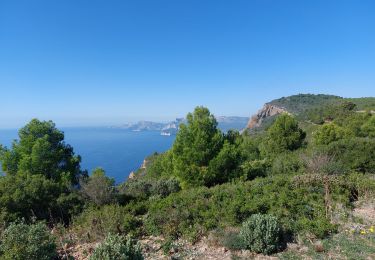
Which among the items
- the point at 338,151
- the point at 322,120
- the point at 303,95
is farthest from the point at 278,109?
the point at 338,151

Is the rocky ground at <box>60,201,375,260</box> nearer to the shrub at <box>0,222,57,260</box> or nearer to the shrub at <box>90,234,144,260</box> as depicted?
the shrub at <box>0,222,57,260</box>

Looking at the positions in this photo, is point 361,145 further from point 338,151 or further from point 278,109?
point 278,109

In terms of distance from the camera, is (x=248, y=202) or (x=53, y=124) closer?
(x=248, y=202)

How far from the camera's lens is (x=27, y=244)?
17.5 ft

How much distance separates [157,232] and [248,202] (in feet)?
9.71

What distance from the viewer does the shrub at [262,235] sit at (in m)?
6.34

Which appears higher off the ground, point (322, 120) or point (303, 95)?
point (303, 95)

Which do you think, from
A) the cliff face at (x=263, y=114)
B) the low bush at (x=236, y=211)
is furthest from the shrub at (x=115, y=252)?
the cliff face at (x=263, y=114)

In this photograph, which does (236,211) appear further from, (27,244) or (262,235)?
(27,244)

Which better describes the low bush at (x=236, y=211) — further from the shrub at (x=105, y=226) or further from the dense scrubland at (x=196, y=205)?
the shrub at (x=105, y=226)

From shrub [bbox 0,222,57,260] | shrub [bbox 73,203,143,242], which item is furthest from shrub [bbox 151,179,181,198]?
shrub [bbox 0,222,57,260]

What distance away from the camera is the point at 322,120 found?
205 feet

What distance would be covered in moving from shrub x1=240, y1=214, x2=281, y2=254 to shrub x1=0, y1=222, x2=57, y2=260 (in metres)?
4.18

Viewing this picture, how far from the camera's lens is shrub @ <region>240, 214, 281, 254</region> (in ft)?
20.8
